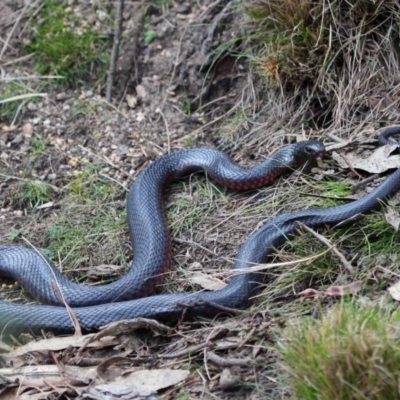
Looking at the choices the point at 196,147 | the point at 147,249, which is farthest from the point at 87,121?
the point at 147,249

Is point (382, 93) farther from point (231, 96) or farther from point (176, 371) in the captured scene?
point (176, 371)

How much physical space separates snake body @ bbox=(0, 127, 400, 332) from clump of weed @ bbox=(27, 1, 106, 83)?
1690 mm

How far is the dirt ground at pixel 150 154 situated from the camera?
4.49 metres

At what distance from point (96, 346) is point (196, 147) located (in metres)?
2.73

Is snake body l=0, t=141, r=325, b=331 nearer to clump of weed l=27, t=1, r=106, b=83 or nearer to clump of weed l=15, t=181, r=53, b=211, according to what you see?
clump of weed l=15, t=181, r=53, b=211

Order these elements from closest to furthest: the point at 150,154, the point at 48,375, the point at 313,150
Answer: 1. the point at 48,375
2. the point at 313,150
3. the point at 150,154

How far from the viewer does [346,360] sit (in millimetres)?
3324

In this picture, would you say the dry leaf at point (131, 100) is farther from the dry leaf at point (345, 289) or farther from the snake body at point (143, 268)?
the dry leaf at point (345, 289)

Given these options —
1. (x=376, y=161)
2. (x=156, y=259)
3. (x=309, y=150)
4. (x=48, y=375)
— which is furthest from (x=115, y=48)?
(x=48, y=375)

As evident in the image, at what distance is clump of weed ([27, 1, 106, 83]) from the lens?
7676 millimetres

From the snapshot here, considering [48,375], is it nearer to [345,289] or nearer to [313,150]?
[345,289]

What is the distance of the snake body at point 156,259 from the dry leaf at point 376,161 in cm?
22

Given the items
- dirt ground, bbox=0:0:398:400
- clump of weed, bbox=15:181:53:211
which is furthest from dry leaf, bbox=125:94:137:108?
clump of weed, bbox=15:181:53:211

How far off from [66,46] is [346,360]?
207 inches
